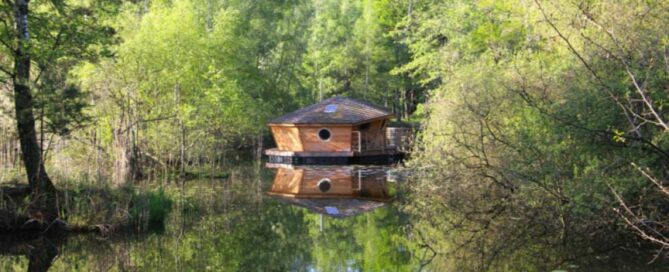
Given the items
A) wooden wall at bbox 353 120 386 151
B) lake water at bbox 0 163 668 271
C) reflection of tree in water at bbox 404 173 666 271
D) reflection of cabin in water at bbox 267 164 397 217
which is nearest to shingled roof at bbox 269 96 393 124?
wooden wall at bbox 353 120 386 151

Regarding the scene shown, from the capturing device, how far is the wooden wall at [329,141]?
2800 centimetres

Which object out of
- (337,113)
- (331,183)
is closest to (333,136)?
(337,113)

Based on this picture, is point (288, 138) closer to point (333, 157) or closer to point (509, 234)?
point (333, 157)

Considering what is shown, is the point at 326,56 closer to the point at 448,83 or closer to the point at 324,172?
the point at 324,172

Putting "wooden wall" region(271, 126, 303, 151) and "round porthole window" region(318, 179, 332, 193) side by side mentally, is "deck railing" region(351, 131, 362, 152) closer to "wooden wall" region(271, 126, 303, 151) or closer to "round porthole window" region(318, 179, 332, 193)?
"wooden wall" region(271, 126, 303, 151)

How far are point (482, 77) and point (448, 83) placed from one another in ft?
7.27

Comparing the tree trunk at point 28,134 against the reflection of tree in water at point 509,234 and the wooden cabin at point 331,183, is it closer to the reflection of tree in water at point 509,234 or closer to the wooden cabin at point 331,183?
the reflection of tree in water at point 509,234

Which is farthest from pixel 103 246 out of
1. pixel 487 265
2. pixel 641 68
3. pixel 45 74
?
pixel 641 68

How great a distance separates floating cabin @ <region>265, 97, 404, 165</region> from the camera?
2781 centimetres

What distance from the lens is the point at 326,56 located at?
132ft

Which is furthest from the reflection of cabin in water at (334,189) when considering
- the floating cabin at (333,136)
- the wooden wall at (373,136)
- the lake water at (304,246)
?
the wooden wall at (373,136)

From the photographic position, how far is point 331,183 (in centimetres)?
2025

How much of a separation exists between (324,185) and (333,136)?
8.45 meters

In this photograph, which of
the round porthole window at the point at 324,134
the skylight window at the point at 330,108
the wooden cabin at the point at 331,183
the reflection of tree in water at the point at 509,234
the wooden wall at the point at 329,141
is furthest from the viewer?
the skylight window at the point at 330,108
